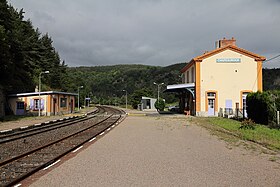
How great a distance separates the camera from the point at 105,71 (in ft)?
557

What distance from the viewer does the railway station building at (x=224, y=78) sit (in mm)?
34188

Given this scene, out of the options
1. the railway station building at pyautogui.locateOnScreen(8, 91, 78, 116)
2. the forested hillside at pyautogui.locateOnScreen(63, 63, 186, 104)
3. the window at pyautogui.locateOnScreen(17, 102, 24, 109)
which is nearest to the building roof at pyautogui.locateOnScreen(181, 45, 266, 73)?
the railway station building at pyautogui.locateOnScreen(8, 91, 78, 116)

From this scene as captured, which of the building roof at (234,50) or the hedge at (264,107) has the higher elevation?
the building roof at (234,50)

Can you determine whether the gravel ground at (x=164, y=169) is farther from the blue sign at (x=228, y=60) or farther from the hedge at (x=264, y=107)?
the blue sign at (x=228, y=60)

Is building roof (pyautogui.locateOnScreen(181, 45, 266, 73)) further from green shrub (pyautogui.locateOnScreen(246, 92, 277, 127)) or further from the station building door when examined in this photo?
green shrub (pyautogui.locateOnScreen(246, 92, 277, 127))

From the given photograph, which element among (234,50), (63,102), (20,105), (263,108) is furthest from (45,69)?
(263,108)

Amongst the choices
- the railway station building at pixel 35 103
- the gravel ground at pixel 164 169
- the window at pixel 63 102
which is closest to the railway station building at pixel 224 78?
the railway station building at pixel 35 103

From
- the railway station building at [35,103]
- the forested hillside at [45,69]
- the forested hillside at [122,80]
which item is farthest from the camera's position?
the forested hillside at [122,80]

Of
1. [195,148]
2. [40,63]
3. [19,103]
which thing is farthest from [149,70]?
[195,148]

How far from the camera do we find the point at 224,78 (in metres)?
34.5

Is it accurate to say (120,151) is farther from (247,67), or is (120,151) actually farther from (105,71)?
(105,71)

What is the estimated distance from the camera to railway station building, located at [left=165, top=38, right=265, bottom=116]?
1346 inches

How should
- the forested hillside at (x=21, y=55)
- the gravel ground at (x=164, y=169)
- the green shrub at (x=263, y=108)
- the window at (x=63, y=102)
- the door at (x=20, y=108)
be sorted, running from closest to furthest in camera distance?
1. the gravel ground at (x=164, y=169)
2. the green shrub at (x=263, y=108)
3. the forested hillside at (x=21, y=55)
4. the door at (x=20, y=108)
5. the window at (x=63, y=102)

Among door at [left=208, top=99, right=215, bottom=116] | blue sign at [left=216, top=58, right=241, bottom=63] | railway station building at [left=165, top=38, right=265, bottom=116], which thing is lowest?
door at [left=208, top=99, right=215, bottom=116]
